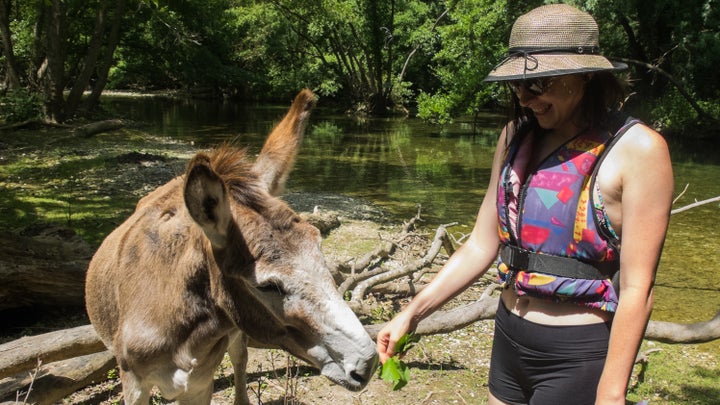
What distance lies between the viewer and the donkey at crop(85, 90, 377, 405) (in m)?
2.30

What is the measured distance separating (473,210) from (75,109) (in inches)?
728

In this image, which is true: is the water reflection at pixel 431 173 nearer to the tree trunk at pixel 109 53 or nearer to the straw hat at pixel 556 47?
the straw hat at pixel 556 47

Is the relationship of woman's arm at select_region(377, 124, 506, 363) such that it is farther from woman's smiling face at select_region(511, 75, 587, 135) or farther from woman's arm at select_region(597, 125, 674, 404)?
woman's arm at select_region(597, 125, 674, 404)

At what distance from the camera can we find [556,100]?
2225 millimetres

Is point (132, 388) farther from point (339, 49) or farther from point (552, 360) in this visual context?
point (339, 49)

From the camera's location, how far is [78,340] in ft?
13.8

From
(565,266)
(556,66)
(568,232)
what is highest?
(556,66)

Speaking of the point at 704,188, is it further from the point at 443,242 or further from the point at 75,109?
the point at 75,109

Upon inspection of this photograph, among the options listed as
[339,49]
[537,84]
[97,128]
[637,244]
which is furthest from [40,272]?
[339,49]

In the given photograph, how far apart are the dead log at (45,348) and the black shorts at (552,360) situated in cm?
336

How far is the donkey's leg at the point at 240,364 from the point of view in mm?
4070

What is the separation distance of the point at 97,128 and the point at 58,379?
60.3ft

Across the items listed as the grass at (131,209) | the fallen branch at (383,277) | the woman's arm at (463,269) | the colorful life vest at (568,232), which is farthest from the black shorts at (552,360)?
the fallen branch at (383,277)

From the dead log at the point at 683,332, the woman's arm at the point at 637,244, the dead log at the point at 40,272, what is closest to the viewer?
the woman's arm at the point at 637,244
